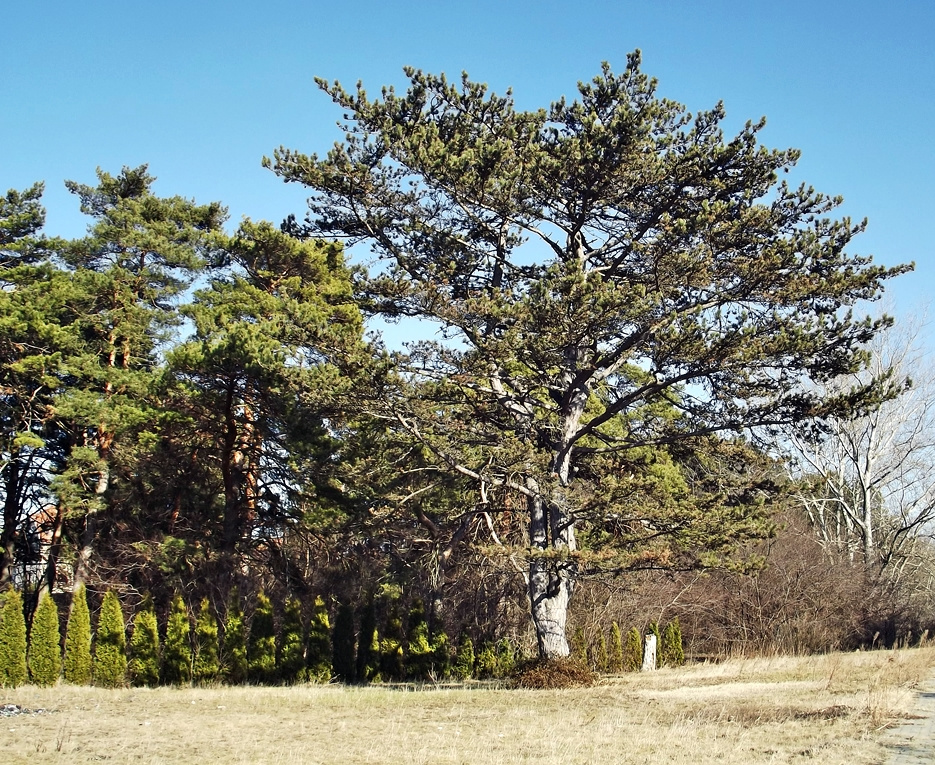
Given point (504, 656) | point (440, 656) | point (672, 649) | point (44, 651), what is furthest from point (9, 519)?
point (672, 649)

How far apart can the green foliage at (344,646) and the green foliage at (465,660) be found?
2.46 meters

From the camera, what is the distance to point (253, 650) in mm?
19953

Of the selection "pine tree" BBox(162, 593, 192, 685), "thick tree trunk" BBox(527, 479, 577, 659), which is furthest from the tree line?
Result: "pine tree" BBox(162, 593, 192, 685)

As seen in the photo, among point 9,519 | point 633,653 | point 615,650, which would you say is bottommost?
point 633,653

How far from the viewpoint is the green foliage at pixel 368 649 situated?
21.4m

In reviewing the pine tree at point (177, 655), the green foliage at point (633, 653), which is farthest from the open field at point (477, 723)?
the green foliage at point (633, 653)

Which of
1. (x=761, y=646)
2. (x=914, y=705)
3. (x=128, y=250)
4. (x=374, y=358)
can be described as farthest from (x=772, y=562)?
(x=128, y=250)

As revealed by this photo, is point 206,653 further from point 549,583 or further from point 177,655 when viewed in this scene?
point 549,583

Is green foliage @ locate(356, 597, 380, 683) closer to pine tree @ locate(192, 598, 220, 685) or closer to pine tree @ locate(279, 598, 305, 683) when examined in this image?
pine tree @ locate(279, 598, 305, 683)

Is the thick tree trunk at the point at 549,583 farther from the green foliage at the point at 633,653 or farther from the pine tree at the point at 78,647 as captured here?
the pine tree at the point at 78,647

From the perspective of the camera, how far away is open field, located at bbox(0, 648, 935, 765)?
8.65 m

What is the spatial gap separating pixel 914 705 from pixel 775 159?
882 cm

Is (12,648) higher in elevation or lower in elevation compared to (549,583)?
lower

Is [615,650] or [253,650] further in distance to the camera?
[615,650]
